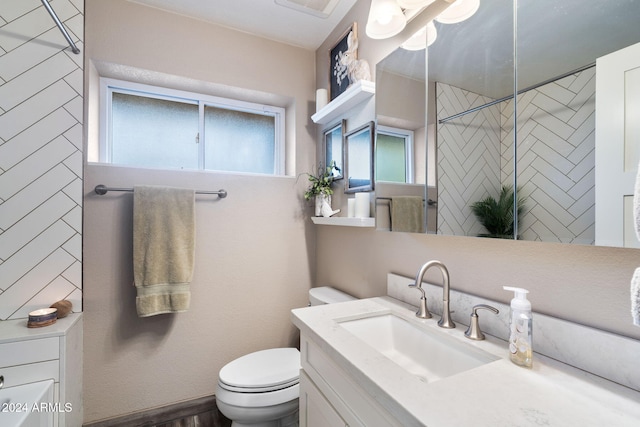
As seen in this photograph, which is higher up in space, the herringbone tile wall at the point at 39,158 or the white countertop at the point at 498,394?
the herringbone tile wall at the point at 39,158

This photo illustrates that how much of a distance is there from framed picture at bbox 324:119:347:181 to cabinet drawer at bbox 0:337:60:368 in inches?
62.9

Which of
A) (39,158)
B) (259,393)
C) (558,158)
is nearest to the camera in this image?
(558,158)

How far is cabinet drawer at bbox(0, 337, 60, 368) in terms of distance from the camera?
1163 millimetres

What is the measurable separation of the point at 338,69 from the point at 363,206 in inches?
35.7

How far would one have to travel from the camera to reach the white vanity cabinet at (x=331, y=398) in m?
0.67

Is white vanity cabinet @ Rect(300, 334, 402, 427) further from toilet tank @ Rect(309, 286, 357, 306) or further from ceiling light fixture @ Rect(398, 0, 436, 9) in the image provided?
ceiling light fixture @ Rect(398, 0, 436, 9)

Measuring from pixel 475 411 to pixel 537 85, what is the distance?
2.54 feet

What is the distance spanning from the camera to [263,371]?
4.64 ft

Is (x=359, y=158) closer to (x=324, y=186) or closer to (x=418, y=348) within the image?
(x=324, y=186)

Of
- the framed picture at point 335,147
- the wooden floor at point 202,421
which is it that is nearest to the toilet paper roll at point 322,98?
the framed picture at point 335,147

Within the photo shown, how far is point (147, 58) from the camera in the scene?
1.63 m

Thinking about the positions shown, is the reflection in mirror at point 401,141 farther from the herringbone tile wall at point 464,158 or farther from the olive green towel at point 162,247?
the olive green towel at point 162,247

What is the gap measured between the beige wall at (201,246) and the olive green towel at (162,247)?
0.09 meters

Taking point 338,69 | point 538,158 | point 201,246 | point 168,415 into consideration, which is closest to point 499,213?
point 538,158
